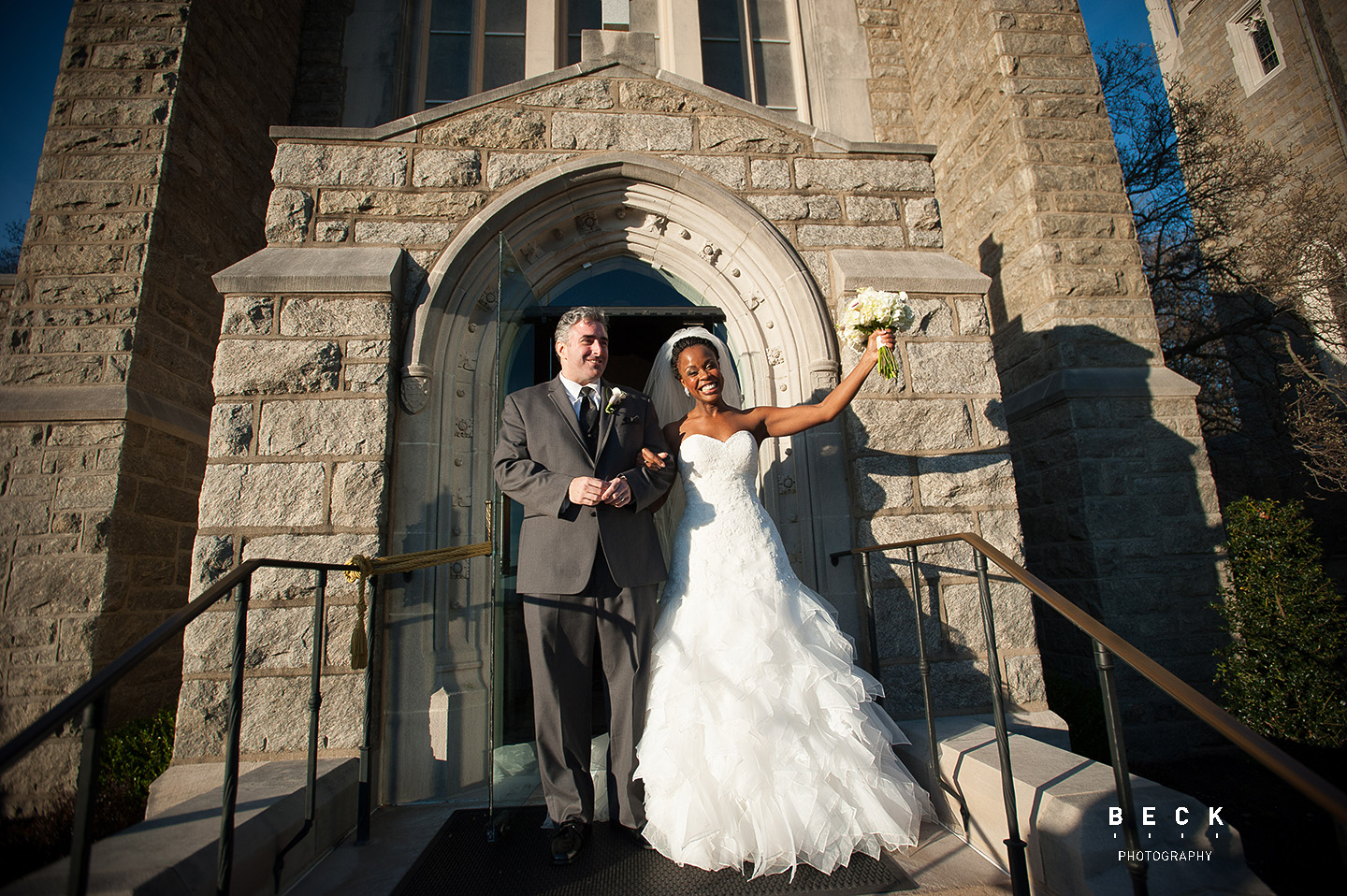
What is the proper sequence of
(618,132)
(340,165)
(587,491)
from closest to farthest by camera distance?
(587,491) < (340,165) < (618,132)

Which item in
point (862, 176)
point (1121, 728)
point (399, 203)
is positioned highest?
point (862, 176)

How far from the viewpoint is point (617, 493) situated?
255cm

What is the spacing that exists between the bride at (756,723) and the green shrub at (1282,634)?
3.37 meters

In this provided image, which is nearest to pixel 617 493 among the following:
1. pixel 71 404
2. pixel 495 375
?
pixel 495 375

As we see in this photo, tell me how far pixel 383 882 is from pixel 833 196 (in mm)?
4312

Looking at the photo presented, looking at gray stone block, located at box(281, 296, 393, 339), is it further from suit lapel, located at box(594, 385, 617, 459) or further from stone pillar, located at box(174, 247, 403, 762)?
suit lapel, located at box(594, 385, 617, 459)

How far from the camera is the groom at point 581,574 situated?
2539 mm

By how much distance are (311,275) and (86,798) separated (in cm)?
276

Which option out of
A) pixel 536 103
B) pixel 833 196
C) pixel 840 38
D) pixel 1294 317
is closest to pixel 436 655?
pixel 536 103

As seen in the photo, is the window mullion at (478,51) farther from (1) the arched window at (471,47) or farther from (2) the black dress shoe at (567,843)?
(2) the black dress shoe at (567,843)

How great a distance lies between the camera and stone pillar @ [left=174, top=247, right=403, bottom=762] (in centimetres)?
304

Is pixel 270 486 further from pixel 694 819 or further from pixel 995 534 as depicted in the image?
pixel 995 534

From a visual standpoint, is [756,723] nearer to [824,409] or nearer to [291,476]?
[824,409]

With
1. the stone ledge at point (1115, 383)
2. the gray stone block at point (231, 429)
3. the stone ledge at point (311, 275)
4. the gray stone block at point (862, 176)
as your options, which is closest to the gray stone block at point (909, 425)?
the gray stone block at point (862, 176)
